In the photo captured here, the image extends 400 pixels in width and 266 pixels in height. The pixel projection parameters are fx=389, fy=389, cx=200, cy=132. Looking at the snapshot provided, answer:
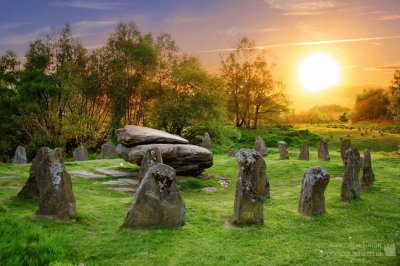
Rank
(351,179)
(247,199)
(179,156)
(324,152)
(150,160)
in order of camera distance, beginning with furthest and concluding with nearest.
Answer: (324,152), (179,156), (150,160), (351,179), (247,199)

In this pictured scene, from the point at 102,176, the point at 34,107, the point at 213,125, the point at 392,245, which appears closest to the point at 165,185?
the point at 392,245

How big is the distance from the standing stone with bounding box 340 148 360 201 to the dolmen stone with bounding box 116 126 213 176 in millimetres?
7920

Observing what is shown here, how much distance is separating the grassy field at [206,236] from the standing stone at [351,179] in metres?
0.40

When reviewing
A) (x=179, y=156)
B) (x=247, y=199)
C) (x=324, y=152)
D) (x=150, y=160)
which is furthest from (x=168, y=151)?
(x=324, y=152)

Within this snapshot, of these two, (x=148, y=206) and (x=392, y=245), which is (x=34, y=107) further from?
(x=392, y=245)

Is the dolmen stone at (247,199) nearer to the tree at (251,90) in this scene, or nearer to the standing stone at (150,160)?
the standing stone at (150,160)

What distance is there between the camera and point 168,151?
2083 centimetres

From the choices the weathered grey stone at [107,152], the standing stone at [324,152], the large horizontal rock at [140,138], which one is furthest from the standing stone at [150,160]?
the standing stone at [324,152]

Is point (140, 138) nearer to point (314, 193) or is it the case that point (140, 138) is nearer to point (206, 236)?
point (314, 193)

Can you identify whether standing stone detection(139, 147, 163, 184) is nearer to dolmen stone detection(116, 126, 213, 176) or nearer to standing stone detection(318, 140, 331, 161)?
dolmen stone detection(116, 126, 213, 176)

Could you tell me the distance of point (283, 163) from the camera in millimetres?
27312

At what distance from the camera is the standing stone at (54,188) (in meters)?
12.1

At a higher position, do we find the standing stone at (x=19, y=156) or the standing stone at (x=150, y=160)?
the standing stone at (x=150, y=160)

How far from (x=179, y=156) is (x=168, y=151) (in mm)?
726
